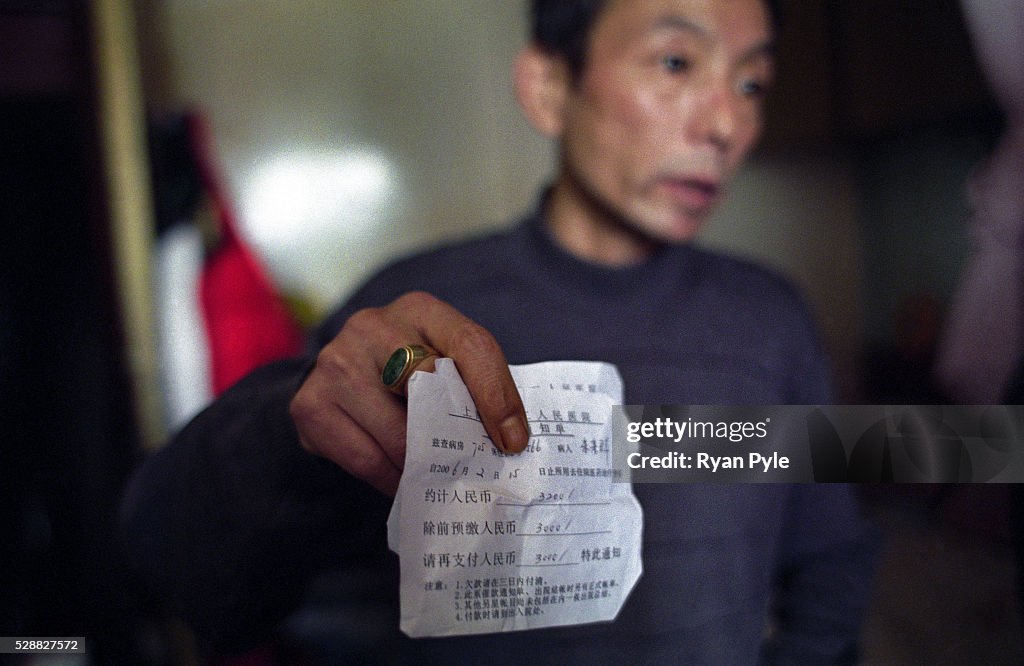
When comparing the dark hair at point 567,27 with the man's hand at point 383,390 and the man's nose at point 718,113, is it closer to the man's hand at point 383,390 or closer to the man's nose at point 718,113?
the man's nose at point 718,113

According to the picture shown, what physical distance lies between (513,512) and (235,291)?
39.6 inches

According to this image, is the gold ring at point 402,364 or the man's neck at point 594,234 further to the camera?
the man's neck at point 594,234

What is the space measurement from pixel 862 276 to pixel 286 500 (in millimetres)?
552

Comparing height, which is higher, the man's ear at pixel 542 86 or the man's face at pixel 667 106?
the man's ear at pixel 542 86

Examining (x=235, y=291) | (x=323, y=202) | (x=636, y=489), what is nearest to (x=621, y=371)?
(x=636, y=489)

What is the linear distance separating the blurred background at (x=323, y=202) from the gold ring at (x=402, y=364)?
30cm

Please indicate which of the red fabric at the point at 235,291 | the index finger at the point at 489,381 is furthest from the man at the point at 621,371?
the red fabric at the point at 235,291

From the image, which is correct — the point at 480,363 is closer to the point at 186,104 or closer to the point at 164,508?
the point at 164,508

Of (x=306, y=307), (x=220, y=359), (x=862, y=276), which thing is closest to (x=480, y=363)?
(x=862, y=276)

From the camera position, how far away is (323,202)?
1.27 meters

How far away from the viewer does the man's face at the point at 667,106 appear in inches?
15.4

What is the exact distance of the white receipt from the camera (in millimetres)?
258

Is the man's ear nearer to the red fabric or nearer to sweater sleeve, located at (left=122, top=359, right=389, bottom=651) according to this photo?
sweater sleeve, located at (left=122, top=359, right=389, bottom=651)

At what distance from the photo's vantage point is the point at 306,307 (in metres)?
1.30
